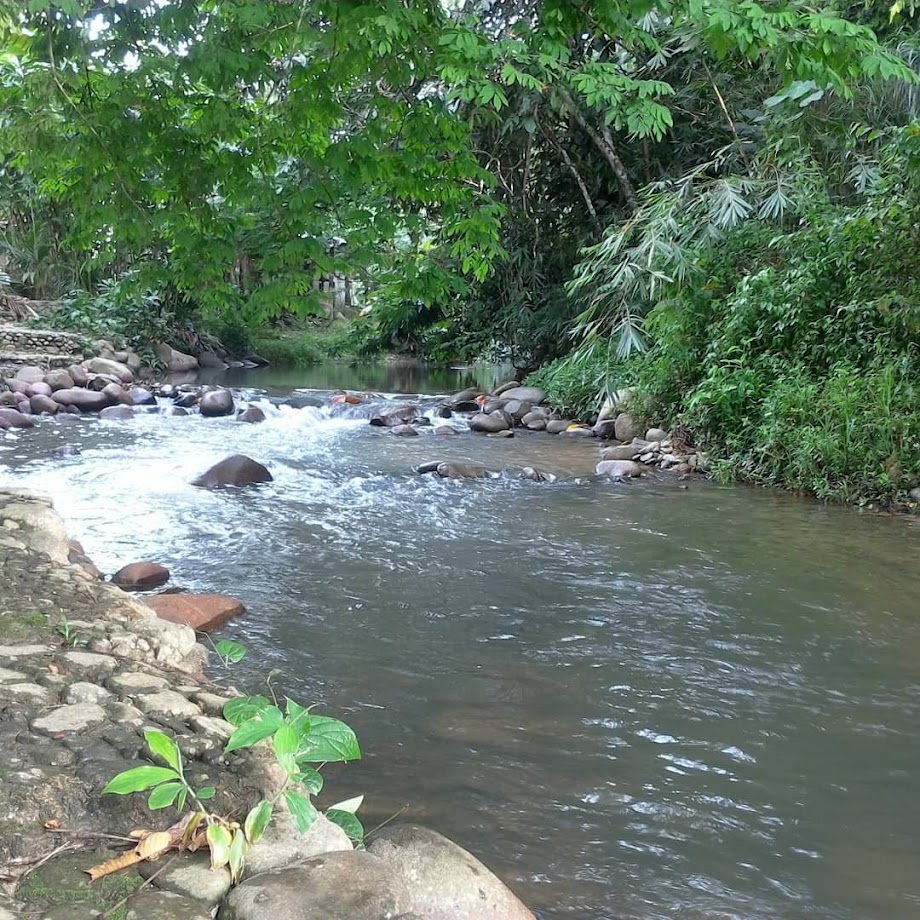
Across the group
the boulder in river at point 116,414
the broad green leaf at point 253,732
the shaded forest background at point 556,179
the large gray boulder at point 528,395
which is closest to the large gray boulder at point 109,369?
the boulder in river at point 116,414

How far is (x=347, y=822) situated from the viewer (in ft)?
7.56

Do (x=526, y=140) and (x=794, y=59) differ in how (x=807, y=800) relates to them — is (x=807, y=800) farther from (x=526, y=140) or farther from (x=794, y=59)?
(x=526, y=140)

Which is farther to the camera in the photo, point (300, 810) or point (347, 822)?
point (347, 822)

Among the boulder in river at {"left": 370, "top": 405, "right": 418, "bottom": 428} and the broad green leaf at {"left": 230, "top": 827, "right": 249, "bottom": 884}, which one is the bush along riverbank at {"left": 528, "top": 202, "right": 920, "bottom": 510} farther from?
the broad green leaf at {"left": 230, "top": 827, "right": 249, "bottom": 884}

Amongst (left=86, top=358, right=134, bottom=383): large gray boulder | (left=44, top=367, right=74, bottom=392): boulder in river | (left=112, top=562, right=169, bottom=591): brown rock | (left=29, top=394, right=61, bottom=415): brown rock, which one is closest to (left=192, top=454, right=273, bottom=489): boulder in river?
(left=112, top=562, right=169, bottom=591): brown rock

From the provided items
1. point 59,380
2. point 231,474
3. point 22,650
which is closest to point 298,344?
point 59,380

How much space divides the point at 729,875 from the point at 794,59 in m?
2.99

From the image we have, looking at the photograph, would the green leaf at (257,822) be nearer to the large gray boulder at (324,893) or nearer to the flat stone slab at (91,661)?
the large gray boulder at (324,893)

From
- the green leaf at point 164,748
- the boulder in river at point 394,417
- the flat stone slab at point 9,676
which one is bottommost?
the boulder in river at point 394,417

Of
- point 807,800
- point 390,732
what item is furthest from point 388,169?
point 807,800

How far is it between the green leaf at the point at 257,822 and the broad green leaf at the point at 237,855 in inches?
1.3

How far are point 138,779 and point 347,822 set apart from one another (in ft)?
2.07

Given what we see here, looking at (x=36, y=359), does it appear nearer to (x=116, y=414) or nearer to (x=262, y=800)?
(x=116, y=414)

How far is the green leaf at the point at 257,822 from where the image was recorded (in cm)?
194
